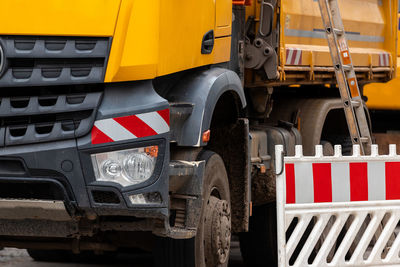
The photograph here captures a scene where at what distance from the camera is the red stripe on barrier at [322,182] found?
20.0 feet

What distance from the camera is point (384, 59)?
9.73 metres

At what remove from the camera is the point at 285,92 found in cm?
923

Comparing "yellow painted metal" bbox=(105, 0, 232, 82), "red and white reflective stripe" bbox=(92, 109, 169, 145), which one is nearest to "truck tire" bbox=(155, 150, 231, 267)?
"yellow painted metal" bbox=(105, 0, 232, 82)

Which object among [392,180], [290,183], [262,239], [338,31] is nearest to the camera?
[290,183]

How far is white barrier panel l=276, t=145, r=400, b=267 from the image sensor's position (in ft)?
19.7

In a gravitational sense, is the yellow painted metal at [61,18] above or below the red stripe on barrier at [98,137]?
above

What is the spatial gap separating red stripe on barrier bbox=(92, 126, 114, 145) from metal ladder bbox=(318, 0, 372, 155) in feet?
10.5

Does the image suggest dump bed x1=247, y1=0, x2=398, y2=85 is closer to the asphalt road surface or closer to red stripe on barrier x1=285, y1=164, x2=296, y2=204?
the asphalt road surface

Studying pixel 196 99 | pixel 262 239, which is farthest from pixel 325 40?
pixel 196 99

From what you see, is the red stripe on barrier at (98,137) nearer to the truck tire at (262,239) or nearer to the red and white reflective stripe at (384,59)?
the truck tire at (262,239)

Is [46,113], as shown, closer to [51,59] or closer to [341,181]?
[51,59]

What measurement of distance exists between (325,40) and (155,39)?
3.76 meters

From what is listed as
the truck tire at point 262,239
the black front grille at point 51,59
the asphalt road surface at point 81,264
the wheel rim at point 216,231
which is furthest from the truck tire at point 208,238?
the asphalt road surface at point 81,264

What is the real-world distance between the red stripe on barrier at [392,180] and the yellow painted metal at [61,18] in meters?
2.26
